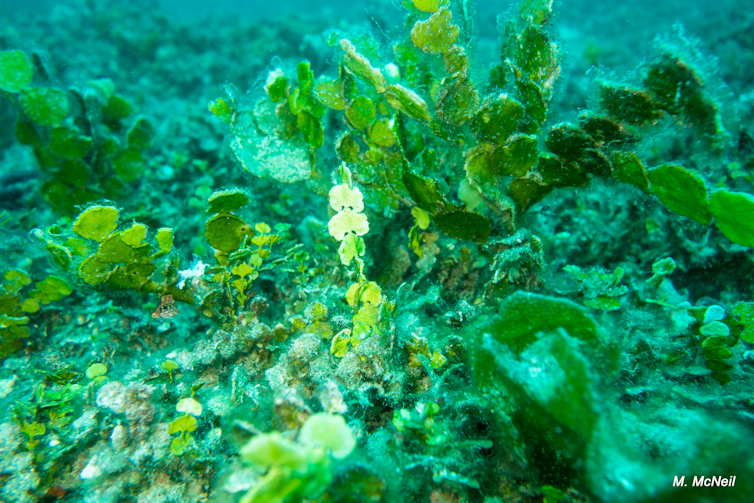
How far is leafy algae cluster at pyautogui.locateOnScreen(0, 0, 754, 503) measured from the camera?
0.96 m

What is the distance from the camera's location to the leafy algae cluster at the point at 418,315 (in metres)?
0.96

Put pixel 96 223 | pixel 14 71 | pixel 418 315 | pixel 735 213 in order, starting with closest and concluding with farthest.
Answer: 1. pixel 735 213
2. pixel 96 223
3. pixel 418 315
4. pixel 14 71

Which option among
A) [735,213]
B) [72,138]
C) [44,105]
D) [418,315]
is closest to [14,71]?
[44,105]

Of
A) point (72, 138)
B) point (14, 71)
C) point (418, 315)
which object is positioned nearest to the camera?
point (418, 315)

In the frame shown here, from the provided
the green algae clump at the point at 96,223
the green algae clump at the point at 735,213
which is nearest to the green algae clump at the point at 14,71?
the green algae clump at the point at 96,223

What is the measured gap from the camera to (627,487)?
801mm

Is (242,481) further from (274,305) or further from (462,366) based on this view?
(274,305)

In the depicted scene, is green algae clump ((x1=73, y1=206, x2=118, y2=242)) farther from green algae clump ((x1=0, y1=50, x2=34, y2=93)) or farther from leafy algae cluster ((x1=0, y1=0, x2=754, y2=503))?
green algae clump ((x1=0, y1=50, x2=34, y2=93))

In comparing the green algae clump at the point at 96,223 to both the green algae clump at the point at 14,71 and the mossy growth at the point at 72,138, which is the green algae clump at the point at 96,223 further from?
the green algae clump at the point at 14,71

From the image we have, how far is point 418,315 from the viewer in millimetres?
1594

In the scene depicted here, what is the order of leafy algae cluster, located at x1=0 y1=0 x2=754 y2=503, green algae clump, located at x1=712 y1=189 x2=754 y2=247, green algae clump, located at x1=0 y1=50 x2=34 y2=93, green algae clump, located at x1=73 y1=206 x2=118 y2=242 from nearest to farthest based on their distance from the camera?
leafy algae cluster, located at x1=0 y1=0 x2=754 y2=503 < green algae clump, located at x1=712 y1=189 x2=754 y2=247 < green algae clump, located at x1=73 y1=206 x2=118 y2=242 < green algae clump, located at x1=0 y1=50 x2=34 y2=93

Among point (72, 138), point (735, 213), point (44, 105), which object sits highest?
point (44, 105)

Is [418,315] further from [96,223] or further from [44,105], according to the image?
[44,105]

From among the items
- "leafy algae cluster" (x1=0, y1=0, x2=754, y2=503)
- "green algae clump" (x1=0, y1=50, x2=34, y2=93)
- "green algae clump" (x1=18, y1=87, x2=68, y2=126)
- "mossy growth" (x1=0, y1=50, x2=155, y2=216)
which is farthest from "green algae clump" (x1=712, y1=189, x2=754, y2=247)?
"green algae clump" (x1=0, y1=50, x2=34, y2=93)
